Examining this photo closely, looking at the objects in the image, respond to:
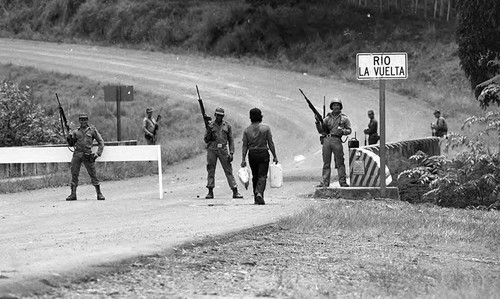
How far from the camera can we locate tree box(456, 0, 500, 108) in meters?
35.1

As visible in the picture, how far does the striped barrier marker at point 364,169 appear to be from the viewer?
23.0 m

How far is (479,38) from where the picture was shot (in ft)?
117

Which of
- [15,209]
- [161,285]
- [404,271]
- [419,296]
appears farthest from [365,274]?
[15,209]

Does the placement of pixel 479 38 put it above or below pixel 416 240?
above

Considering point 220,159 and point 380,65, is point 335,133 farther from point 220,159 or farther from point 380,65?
point 380,65

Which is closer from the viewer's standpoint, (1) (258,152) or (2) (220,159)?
(1) (258,152)

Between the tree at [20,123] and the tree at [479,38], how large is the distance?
13374mm

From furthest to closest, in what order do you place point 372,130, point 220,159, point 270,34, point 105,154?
point 270,34 → point 372,130 → point 105,154 → point 220,159

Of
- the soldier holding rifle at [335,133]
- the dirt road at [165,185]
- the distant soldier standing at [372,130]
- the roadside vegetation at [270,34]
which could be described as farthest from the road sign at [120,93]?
the soldier holding rifle at [335,133]

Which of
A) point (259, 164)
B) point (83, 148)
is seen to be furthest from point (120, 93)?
point (259, 164)

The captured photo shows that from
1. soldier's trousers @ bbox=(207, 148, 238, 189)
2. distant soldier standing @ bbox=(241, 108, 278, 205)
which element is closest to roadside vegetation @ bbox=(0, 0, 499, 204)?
soldier's trousers @ bbox=(207, 148, 238, 189)

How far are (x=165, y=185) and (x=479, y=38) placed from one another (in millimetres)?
13010

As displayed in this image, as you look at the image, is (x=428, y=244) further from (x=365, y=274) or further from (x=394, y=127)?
(x=394, y=127)

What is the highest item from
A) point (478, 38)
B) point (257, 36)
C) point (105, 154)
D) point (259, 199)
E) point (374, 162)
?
point (257, 36)
